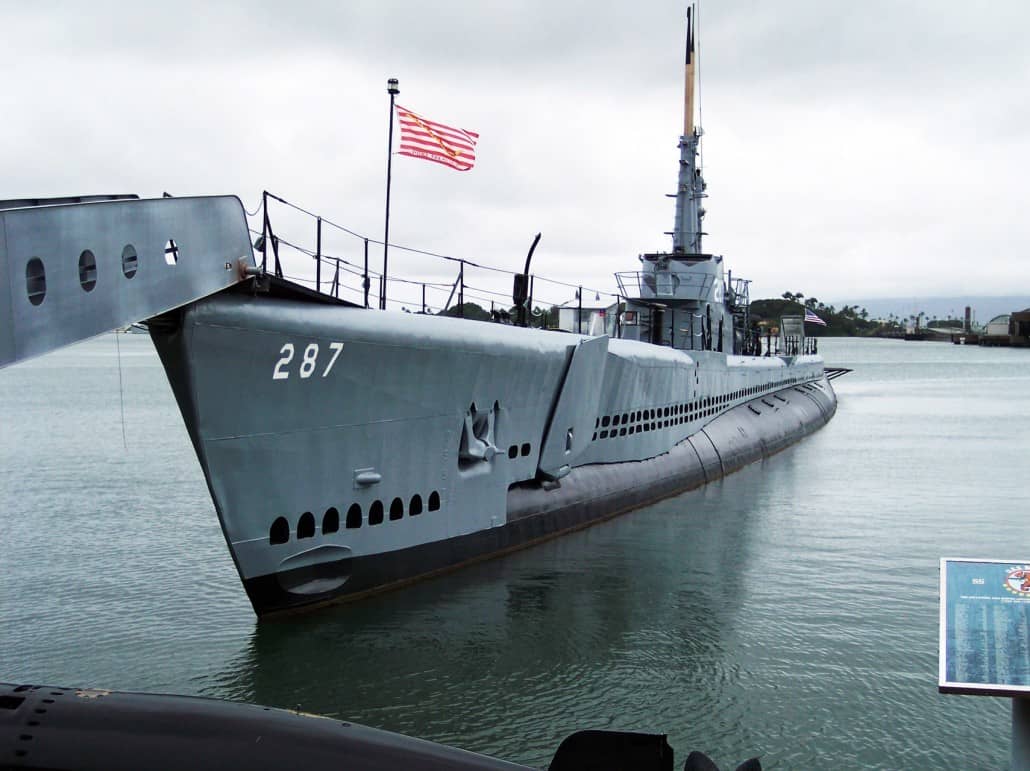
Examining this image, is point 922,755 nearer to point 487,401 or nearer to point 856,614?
point 856,614

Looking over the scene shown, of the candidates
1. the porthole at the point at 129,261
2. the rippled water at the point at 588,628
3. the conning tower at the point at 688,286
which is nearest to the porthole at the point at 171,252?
the porthole at the point at 129,261

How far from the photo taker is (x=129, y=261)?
23.7ft

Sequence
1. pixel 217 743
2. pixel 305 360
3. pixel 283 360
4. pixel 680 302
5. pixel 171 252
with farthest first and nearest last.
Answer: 1. pixel 680 302
2. pixel 305 360
3. pixel 283 360
4. pixel 171 252
5. pixel 217 743

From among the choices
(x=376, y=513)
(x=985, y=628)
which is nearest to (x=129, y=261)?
(x=376, y=513)

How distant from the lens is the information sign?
4238 millimetres

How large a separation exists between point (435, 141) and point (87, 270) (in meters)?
7.10

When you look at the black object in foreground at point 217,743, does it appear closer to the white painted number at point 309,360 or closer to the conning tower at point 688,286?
the white painted number at point 309,360

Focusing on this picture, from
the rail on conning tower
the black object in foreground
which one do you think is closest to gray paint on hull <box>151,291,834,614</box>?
the rail on conning tower

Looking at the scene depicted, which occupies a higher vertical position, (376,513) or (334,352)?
(334,352)

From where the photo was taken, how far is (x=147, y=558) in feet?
46.0

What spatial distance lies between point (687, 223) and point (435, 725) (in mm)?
21202

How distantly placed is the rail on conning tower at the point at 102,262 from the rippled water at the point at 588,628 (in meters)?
3.78

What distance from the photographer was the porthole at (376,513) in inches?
449

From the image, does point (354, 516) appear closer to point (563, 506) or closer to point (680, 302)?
point (563, 506)
